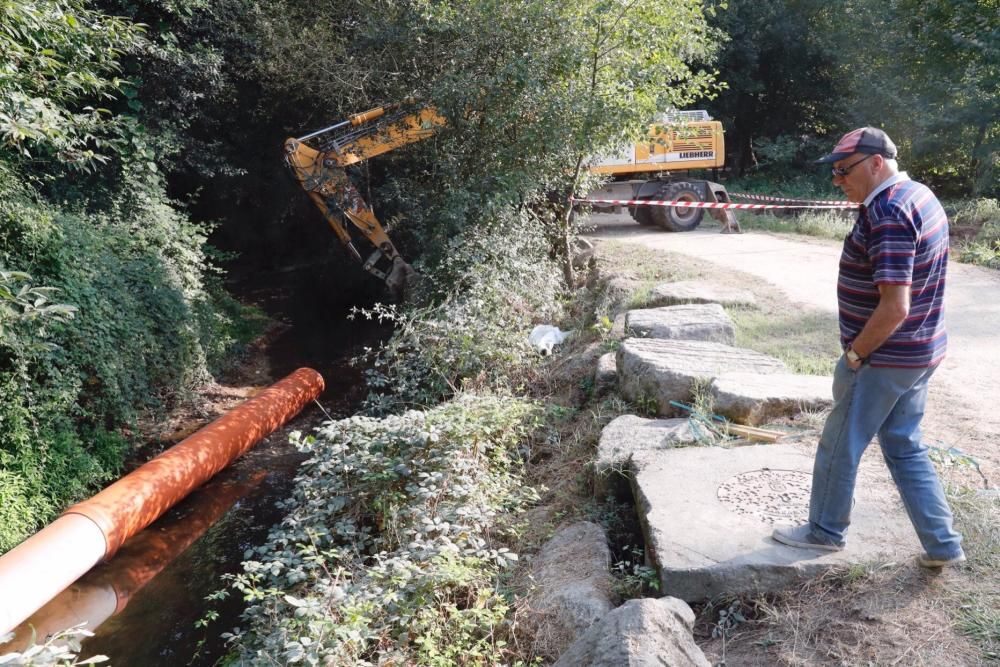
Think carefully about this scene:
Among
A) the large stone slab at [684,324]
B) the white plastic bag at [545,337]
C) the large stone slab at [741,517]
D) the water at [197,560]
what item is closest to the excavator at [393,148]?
the water at [197,560]

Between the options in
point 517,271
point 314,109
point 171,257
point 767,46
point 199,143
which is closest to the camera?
point 517,271

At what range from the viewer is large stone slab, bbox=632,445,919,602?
3.34 meters

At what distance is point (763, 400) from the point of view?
489 centimetres

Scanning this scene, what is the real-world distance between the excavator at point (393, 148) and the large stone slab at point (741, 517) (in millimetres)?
6051

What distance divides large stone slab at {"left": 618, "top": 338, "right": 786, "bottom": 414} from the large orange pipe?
3.88 metres

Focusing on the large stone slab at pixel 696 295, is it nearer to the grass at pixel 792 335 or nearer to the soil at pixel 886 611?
the grass at pixel 792 335

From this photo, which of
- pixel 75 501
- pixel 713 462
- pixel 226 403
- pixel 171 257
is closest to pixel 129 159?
pixel 171 257

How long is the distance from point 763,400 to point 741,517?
133cm

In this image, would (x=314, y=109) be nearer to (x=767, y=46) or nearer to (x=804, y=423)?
(x=804, y=423)

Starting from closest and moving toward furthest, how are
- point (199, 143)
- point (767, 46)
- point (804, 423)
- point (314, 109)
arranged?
1. point (804, 423)
2. point (199, 143)
3. point (314, 109)
4. point (767, 46)

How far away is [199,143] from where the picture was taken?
35.3 ft

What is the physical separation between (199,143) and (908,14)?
46.7 feet

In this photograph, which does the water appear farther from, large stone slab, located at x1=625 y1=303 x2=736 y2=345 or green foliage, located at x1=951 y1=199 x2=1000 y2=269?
green foliage, located at x1=951 y1=199 x2=1000 y2=269

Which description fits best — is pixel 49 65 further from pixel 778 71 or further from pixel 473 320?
pixel 778 71
